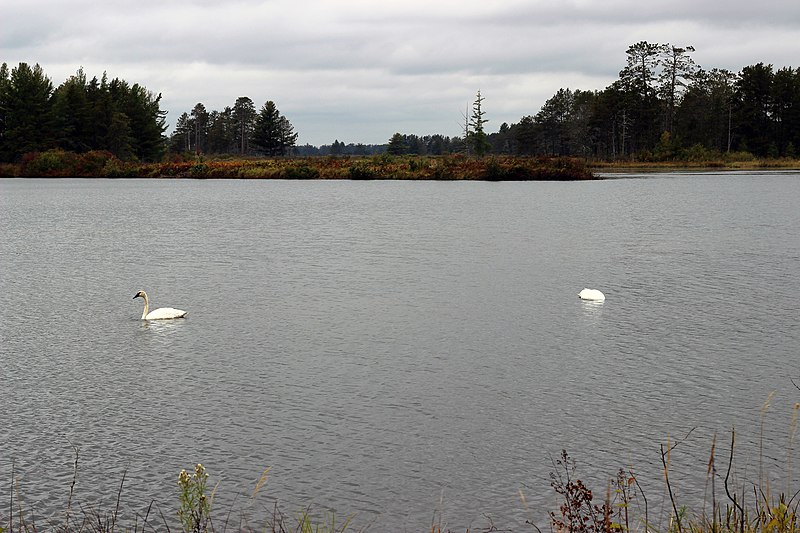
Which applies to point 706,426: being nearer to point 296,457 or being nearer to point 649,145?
point 296,457

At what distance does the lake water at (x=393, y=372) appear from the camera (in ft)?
33.9

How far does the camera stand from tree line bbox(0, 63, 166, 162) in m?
112

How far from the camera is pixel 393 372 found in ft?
49.5

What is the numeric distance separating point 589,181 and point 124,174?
189 feet

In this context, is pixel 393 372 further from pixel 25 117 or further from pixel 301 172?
pixel 25 117

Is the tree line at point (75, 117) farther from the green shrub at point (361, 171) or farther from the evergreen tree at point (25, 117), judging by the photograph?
the green shrub at point (361, 171)

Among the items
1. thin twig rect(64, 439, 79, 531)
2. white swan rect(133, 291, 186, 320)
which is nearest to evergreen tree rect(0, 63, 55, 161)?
white swan rect(133, 291, 186, 320)

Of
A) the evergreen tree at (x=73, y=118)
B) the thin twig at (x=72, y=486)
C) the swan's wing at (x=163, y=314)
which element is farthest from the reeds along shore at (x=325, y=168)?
the thin twig at (x=72, y=486)

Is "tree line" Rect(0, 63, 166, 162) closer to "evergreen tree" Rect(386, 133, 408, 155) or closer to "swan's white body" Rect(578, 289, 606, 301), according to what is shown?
"evergreen tree" Rect(386, 133, 408, 155)

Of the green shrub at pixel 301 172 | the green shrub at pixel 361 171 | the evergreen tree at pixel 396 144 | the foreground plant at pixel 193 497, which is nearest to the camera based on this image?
the foreground plant at pixel 193 497

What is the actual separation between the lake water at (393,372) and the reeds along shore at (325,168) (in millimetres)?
58789

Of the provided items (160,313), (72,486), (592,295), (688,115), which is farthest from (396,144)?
(72,486)

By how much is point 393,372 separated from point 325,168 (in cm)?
8937

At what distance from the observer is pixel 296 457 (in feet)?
36.1
